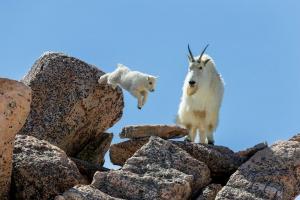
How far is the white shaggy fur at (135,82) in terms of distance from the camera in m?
14.5

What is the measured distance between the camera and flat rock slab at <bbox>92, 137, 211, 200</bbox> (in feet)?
34.9

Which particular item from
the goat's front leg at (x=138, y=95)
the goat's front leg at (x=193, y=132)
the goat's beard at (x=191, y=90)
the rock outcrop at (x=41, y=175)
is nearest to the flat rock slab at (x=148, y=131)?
the goat's front leg at (x=193, y=132)

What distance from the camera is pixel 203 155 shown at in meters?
12.2

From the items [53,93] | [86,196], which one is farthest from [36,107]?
[86,196]

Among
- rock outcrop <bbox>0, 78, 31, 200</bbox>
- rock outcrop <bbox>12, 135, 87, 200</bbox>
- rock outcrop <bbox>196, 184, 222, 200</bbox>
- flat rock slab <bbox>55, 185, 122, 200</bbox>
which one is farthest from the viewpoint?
rock outcrop <bbox>196, 184, 222, 200</bbox>

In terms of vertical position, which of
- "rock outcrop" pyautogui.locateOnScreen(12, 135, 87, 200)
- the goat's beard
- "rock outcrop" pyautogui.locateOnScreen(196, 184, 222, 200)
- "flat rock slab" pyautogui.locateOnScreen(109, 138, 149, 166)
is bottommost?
"rock outcrop" pyautogui.locateOnScreen(12, 135, 87, 200)

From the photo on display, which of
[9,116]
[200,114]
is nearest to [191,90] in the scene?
[200,114]

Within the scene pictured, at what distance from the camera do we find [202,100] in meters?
14.4

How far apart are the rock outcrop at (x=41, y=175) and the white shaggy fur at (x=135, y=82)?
11.8 feet

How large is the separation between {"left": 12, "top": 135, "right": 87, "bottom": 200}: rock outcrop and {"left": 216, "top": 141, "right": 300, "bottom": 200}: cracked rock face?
2.20 meters

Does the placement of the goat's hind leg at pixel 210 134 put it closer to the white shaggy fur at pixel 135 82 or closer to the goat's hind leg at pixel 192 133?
the goat's hind leg at pixel 192 133

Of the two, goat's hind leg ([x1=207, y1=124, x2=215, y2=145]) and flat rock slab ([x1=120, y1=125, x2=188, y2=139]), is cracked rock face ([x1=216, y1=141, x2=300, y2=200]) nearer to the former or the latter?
flat rock slab ([x1=120, y1=125, x2=188, y2=139])

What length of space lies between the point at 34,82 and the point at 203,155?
3648mm

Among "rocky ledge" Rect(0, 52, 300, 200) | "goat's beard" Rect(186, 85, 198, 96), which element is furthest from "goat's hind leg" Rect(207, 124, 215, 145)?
"rocky ledge" Rect(0, 52, 300, 200)
